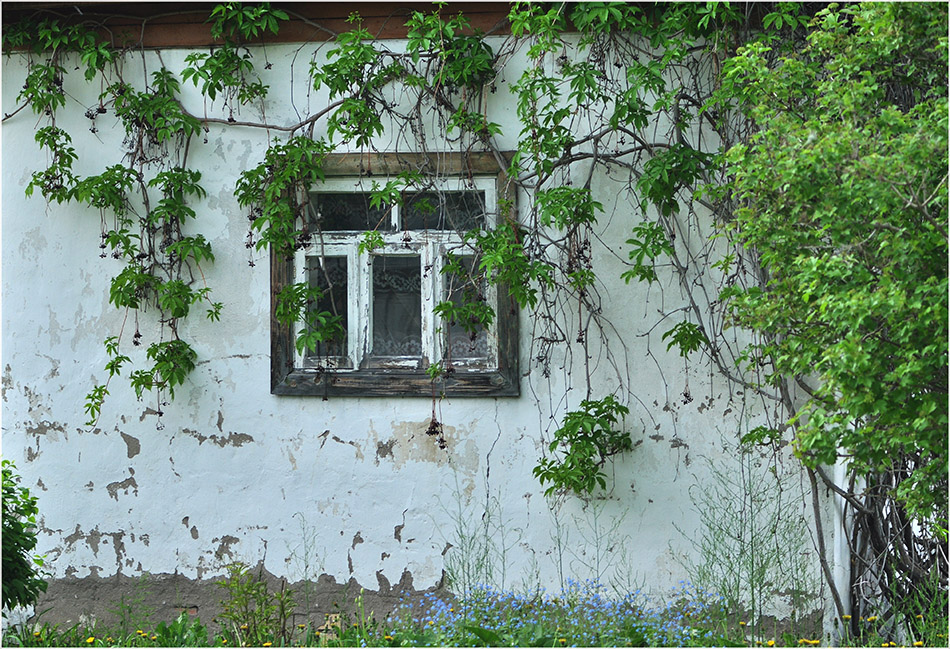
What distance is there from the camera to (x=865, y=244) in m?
2.87

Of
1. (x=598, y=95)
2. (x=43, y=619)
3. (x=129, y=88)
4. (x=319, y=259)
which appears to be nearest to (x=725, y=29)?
(x=598, y=95)

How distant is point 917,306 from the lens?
253cm

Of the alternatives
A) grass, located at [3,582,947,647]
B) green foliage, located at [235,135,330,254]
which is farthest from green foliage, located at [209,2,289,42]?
grass, located at [3,582,947,647]

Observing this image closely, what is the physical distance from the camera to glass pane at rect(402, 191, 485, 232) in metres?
4.37

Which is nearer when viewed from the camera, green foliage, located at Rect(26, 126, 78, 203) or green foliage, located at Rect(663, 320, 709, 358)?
green foliage, located at Rect(663, 320, 709, 358)

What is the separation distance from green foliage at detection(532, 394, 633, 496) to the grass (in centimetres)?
49

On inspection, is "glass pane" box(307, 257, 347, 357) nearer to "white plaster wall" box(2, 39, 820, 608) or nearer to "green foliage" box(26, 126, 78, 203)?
"white plaster wall" box(2, 39, 820, 608)

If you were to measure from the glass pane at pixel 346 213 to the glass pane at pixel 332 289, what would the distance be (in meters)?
0.18

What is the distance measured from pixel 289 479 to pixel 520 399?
1.27m

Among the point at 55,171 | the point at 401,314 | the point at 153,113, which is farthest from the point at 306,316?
the point at 55,171

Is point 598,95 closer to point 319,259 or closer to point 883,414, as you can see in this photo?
point 319,259

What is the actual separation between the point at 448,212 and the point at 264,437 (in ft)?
4.95

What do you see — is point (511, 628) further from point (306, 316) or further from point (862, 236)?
point (862, 236)

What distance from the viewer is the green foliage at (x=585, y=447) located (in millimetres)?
3994
